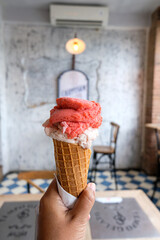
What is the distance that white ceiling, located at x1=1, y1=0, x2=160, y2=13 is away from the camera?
3.42 metres

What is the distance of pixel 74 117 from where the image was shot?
762mm

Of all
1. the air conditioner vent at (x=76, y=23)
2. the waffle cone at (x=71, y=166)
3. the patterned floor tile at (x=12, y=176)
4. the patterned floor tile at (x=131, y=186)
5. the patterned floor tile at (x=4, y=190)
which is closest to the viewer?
the waffle cone at (x=71, y=166)

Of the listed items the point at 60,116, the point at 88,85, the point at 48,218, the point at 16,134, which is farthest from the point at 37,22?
the point at 48,218

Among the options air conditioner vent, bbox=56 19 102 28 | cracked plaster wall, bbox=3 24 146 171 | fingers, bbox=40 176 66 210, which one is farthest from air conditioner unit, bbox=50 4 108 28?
fingers, bbox=40 176 66 210

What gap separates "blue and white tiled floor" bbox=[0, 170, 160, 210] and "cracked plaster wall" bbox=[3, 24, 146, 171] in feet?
1.69

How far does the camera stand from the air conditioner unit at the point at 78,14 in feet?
11.4

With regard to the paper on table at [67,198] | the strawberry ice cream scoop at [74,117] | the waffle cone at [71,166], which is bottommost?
the paper on table at [67,198]

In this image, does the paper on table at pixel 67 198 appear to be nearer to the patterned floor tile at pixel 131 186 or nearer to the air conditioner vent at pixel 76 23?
the patterned floor tile at pixel 131 186

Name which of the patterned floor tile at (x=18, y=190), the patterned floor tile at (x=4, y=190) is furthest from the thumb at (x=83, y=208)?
the patterned floor tile at (x=4, y=190)

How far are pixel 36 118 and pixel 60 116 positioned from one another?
3368 mm

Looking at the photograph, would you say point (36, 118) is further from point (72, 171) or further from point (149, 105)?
point (72, 171)

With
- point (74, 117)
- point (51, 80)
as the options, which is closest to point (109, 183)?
point (51, 80)

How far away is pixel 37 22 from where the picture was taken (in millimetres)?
3785

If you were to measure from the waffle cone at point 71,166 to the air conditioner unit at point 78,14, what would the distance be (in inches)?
137
